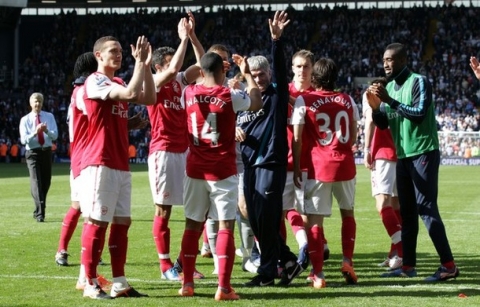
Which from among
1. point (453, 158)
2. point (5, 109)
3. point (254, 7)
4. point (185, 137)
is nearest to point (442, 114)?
point (453, 158)

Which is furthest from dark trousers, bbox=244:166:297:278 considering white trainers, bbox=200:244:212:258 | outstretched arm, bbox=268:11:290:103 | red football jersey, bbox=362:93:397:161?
white trainers, bbox=200:244:212:258

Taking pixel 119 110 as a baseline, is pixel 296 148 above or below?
below

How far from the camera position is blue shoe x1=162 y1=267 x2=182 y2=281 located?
9.99 meters

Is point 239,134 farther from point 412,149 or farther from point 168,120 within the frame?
point 412,149

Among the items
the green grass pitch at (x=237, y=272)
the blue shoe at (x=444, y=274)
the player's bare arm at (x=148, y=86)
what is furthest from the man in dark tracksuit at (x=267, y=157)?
the blue shoe at (x=444, y=274)

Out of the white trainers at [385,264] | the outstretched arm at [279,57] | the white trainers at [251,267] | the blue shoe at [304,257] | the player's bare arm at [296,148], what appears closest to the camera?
the outstretched arm at [279,57]

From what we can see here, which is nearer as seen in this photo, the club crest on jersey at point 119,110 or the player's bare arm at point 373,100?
the club crest on jersey at point 119,110

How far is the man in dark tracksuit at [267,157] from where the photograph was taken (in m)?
9.41

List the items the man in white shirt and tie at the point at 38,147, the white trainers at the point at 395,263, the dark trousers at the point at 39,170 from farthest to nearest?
the dark trousers at the point at 39,170 → the man in white shirt and tie at the point at 38,147 → the white trainers at the point at 395,263

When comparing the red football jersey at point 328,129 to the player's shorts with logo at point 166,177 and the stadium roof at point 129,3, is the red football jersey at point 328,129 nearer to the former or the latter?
the player's shorts with logo at point 166,177

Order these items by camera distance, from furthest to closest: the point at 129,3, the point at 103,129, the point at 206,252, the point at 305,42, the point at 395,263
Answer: the point at 129,3 < the point at 305,42 < the point at 206,252 < the point at 395,263 < the point at 103,129

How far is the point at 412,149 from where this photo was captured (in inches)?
391

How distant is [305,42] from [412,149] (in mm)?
47836

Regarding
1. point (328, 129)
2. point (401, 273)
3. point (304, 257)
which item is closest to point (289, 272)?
point (304, 257)
